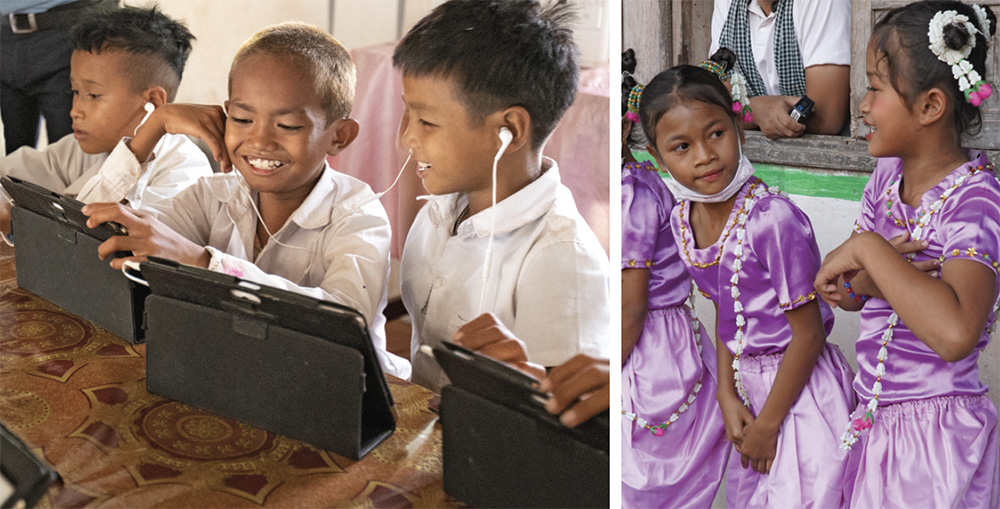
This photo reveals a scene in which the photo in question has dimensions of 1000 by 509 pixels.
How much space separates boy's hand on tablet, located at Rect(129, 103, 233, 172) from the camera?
4.20 ft

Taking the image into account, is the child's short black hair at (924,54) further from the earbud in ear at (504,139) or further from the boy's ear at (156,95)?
the boy's ear at (156,95)

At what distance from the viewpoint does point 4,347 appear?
1.34 meters

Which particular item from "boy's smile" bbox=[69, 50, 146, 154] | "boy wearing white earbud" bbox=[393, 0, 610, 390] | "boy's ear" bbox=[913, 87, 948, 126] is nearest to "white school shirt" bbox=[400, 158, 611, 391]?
"boy wearing white earbud" bbox=[393, 0, 610, 390]

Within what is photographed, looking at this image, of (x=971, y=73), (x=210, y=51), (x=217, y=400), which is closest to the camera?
(x=971, y=73)

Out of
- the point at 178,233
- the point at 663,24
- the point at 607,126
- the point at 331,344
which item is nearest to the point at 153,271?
the point at 178,233

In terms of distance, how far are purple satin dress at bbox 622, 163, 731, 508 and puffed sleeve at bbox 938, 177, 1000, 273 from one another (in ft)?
1.31

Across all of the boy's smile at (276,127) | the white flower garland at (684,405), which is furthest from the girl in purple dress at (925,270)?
the boy's smile at (276,127)

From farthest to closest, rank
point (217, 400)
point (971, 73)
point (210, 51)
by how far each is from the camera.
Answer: point (210, 51)
point (217, 400)
point (971, 73)

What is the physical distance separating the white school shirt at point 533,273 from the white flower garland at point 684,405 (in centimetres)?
19

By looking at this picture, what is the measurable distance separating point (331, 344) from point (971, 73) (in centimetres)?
84

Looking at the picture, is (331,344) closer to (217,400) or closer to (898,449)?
(217,400)

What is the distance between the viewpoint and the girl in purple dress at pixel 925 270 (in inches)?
40.1

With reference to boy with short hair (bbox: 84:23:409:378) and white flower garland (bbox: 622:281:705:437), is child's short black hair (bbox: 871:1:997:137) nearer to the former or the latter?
white flower garland (bbox: 622:281:705:437)

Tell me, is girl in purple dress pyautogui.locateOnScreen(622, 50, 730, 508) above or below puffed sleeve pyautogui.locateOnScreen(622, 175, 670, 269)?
below
